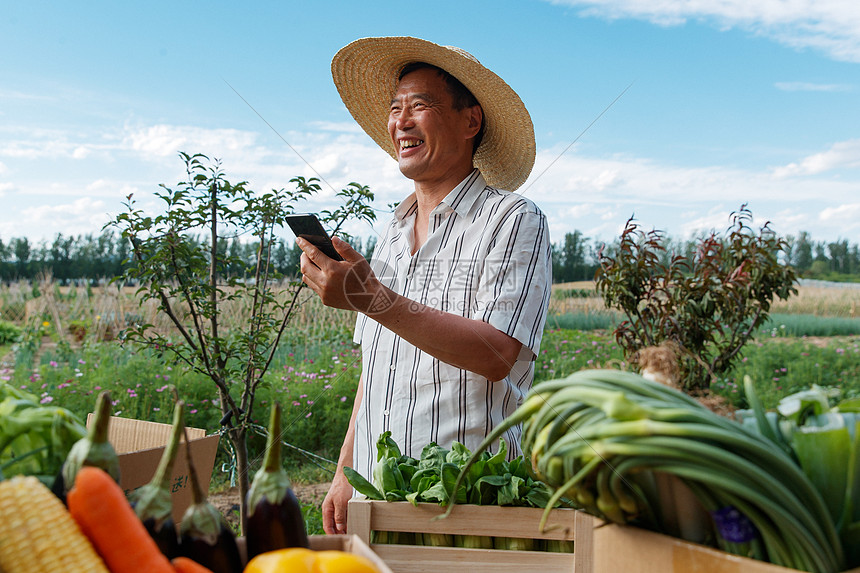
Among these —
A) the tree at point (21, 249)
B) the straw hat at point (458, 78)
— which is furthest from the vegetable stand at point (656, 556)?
the tree at point (21, 249)

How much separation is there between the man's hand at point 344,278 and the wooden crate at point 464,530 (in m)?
0.66

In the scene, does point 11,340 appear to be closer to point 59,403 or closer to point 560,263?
point 59,403

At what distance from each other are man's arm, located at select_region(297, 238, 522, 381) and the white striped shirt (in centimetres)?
9

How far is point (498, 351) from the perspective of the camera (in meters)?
1.83

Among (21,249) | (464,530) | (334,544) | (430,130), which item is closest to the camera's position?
(334,544)

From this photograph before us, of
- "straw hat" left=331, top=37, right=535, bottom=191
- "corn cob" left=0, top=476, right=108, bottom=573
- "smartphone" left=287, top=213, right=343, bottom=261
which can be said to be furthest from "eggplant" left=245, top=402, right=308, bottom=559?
"straw hat" left=331, top=37, right=535, bottom=191

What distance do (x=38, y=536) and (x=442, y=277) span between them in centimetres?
150

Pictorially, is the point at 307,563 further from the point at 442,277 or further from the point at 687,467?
the point at 442,277

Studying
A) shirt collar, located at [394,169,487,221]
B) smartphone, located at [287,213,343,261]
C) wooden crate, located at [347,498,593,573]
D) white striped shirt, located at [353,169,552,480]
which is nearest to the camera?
wooden crate, located at [347,498,593,573]

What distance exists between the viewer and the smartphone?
168cm

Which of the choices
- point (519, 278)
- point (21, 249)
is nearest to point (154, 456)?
point (519, 278)

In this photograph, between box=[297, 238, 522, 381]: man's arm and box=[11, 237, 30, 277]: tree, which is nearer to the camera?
box=[297, 238, 522, 381]: man's arm

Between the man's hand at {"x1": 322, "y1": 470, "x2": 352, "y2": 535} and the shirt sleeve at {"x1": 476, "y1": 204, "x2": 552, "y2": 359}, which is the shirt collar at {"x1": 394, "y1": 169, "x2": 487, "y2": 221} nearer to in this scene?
the shirt sleeve at {"x1": 476, "y1": 204, "x2": 552, "y2": 359}

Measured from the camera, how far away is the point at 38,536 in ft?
2.23
